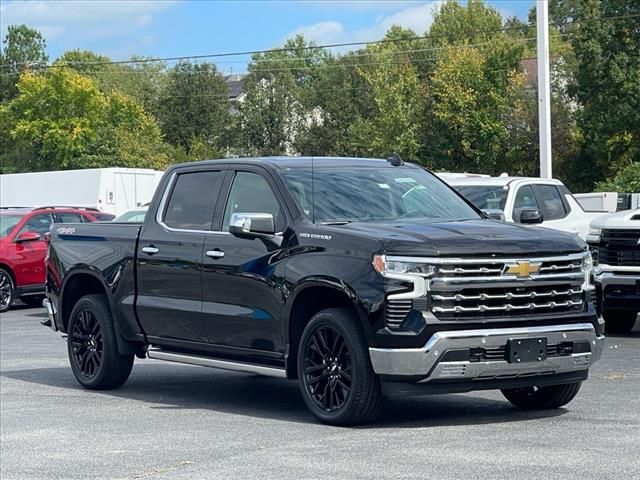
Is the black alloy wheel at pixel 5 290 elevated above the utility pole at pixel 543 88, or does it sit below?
below

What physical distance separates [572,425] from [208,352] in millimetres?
3002

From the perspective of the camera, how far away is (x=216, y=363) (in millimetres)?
10367

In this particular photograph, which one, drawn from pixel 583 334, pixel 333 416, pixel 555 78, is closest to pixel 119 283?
pixel 333 416

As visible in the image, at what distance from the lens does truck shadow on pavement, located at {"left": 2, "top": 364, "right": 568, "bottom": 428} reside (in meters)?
9.54

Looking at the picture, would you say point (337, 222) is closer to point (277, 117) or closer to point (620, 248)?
point (620, 248)

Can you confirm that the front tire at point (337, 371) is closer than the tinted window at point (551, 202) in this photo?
Yes

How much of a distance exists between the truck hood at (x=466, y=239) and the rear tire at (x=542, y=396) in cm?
107

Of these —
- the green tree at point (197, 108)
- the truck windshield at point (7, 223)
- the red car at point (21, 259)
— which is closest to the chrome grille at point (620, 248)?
the red car at point (21, 259)

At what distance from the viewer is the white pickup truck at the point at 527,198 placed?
1728 cm

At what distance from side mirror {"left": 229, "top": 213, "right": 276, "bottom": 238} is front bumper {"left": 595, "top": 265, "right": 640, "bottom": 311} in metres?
6.48

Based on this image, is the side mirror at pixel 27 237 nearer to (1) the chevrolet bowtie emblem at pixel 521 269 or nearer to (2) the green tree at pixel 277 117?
(1) the chevrolet bowtie emblem at pixel 521 269

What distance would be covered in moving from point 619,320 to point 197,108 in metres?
83.8

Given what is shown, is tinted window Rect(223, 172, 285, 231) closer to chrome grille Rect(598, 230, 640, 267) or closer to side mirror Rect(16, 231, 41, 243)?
chrome grille Rect(598, 230, 640, 267)

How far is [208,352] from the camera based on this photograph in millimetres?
10469
